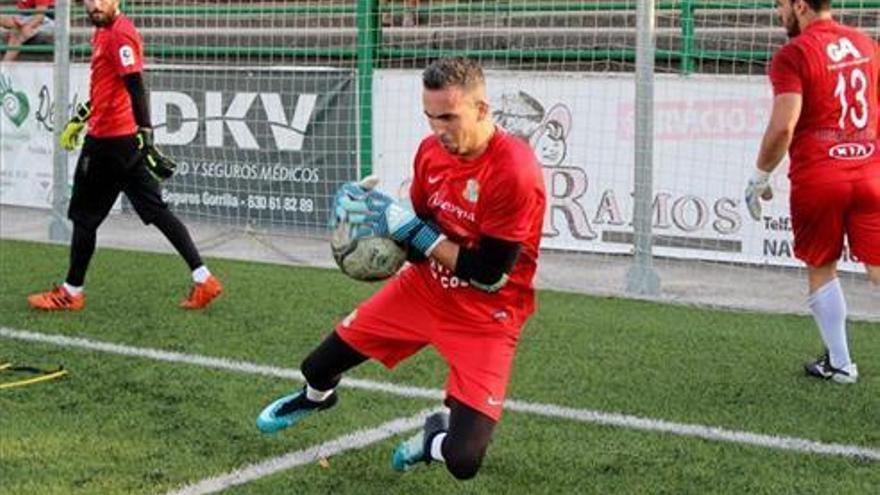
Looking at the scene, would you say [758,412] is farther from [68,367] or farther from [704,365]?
[68,367]

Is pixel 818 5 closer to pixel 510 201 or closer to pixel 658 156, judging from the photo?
pixel 510 201

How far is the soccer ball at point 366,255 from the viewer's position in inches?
161

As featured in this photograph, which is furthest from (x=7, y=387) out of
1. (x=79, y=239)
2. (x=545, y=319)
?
(x=545, y=319)

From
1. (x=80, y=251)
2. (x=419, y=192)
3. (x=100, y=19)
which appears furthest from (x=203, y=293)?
(x=419, y=192)

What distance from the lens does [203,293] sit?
7.73 metres

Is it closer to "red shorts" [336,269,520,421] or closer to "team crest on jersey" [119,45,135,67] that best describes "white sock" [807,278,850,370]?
"red shorts" [336,269,520,421]

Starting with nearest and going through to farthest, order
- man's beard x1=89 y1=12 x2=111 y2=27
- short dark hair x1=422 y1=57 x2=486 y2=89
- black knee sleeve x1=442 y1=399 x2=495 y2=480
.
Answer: short dark hair x1=422 y1=57 x2=486 y2=89
black knee sleeve x1=442 y1=399 x2=495 y2=480
man's beard x1=89 y1=12 x2=111 y2=27

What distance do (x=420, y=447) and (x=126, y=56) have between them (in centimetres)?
371

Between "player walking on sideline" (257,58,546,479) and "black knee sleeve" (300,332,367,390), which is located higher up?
"player walking on sideline" (257,58,546,479)

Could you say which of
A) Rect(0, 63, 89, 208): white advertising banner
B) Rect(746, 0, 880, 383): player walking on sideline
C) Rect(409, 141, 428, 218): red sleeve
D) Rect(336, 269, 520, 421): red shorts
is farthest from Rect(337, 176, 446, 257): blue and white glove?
Rect(0, 63, 89, 208): white advertising banner

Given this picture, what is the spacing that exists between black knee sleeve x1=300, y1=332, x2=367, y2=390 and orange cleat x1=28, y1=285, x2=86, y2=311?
11.3 feet

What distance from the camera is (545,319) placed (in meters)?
7.71

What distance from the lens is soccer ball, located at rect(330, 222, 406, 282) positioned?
4.09 meters

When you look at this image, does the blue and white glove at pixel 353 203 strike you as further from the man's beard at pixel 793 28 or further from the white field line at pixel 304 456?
A: the man's beard at pixel 793 28
